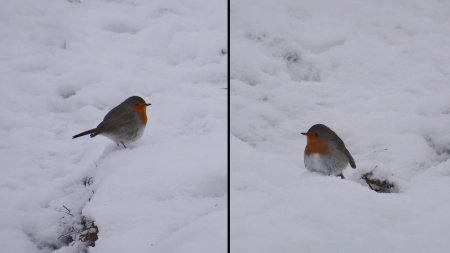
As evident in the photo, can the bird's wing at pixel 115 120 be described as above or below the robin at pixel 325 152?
below

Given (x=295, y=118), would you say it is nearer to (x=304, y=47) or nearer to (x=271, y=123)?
(x=271, y=123)

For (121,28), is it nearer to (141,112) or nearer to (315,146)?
(141,112)

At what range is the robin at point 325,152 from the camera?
1.79 m

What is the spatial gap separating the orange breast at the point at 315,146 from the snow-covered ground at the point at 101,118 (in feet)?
1.05

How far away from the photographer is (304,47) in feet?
7.95

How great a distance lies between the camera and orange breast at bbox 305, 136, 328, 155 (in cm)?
179

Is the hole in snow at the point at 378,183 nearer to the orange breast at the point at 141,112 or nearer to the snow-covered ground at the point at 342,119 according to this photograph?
→ the snow-covered ground at the point at 342,119

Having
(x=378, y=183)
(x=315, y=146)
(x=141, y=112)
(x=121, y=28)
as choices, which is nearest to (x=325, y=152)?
(x=315, y=146)

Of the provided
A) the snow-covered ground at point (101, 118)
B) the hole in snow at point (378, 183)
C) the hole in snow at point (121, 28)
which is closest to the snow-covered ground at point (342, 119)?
the hole in snow at point (378, 183)

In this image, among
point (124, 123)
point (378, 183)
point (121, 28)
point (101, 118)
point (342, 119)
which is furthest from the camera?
point (121, 28)

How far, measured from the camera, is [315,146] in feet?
5.92

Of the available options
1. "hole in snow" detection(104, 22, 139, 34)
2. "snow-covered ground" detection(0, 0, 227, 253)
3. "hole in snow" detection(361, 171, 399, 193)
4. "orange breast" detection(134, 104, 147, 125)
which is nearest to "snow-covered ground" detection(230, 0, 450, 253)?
"hole in snow" detection(361, 171, 399, 193)

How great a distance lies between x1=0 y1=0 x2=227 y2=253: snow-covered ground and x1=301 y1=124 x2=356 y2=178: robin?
33 centimetres

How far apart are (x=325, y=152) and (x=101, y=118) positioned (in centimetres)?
120
